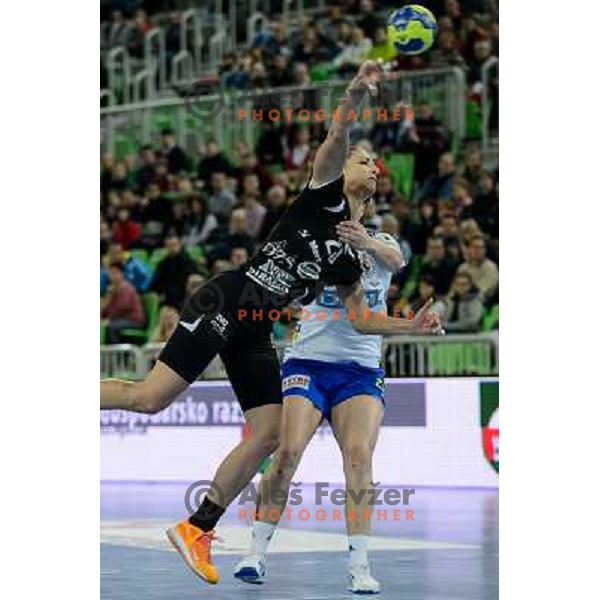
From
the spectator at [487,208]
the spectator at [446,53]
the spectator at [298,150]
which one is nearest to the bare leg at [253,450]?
the spectator at [487,208]

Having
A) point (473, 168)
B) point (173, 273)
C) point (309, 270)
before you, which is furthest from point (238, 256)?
point (309, 270)

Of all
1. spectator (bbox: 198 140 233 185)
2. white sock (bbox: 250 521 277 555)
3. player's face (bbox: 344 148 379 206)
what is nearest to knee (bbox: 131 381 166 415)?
white sock (bbox: 250 521 277 555)

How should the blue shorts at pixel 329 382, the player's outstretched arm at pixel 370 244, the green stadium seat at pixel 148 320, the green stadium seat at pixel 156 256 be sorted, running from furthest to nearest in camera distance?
1. the green stadium seat at pixel 156 256
2. the green stadium seat at pixel 148 320
3. the blue shorts at pixel 329 382
4. the player's outstretched arm at pixel 370 244

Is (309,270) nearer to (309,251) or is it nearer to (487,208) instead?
(309,251)

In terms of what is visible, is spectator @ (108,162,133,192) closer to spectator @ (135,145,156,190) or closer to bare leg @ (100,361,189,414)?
spectator @ (135,145,156,190)

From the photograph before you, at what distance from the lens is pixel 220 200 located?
23047mm

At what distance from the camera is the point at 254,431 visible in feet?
31.2

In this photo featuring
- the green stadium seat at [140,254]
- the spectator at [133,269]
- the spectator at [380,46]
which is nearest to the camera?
the spectator at [380,46]

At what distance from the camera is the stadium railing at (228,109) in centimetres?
2128

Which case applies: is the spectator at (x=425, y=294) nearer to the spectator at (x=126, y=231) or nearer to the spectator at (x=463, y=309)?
the spectator at (x=463, y=309)

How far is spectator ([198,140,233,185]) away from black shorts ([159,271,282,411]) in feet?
45.9

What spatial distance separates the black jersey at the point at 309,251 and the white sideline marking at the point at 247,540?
286cm

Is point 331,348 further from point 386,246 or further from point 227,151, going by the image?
point 227,151

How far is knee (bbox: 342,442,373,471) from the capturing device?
9242 mm
